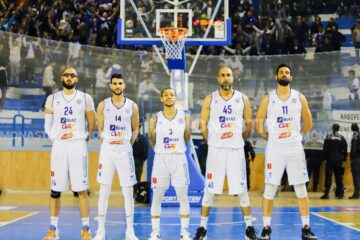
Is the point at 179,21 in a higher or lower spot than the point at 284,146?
higher

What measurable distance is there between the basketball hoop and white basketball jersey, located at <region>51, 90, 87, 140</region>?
4574 mm

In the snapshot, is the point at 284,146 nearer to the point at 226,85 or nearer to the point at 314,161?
the point at 226,85

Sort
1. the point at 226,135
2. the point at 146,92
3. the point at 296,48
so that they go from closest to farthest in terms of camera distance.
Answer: the point at 226,135
the point at 146,92
the point at 296,48

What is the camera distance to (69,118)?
29.6 ft

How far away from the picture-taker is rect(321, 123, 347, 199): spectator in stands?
1678 centimetres

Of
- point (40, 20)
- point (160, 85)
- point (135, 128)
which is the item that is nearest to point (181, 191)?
point (135, 128)

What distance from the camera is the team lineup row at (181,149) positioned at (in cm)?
888

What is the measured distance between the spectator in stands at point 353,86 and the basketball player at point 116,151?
10189mm

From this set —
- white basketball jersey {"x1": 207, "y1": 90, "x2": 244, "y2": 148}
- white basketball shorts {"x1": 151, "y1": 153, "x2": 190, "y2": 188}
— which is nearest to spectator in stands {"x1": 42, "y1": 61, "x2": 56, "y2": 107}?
white basketball shorts {"x1": 151, "y1": 153, "x2": 190, "y2": 188}

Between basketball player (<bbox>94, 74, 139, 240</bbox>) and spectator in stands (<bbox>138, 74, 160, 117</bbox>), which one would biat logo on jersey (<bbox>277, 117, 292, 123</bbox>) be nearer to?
basketball player (<bbox>94, 74, 139, 240</bbox>)

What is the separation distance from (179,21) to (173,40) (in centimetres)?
55

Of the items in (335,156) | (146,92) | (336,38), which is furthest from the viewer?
(336,38)

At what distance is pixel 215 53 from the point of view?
65.3ft

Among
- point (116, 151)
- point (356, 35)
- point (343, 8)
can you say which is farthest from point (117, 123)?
point (343, 8)
